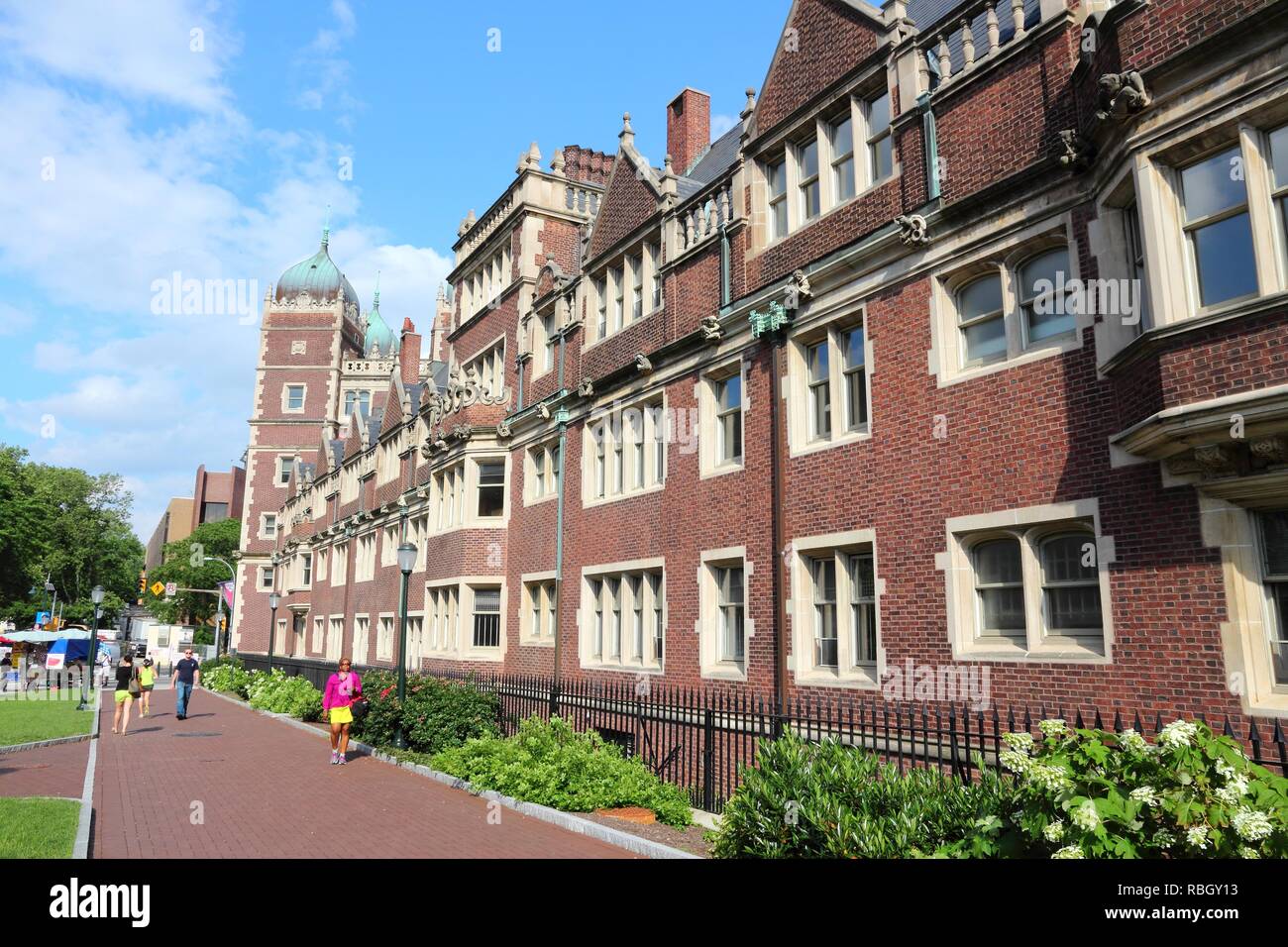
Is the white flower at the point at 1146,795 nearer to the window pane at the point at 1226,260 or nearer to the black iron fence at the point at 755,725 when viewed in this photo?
the black iron fence at the point at 755,725

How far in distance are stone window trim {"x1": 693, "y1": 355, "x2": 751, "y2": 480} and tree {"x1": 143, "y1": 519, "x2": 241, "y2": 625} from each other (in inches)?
3095

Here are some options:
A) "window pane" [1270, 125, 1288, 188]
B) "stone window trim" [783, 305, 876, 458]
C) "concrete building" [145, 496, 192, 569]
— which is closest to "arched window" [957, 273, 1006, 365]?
"stone window trim" [783, 305, 876, 458]

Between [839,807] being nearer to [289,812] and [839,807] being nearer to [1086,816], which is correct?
[1086,816]

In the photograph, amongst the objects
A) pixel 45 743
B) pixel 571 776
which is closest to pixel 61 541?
pixel 45 743

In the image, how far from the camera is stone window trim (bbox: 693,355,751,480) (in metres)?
15.4

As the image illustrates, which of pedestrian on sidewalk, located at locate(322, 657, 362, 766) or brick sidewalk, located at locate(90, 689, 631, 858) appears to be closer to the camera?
brick sidewalk, located at locate(90, 689, 631, 858)

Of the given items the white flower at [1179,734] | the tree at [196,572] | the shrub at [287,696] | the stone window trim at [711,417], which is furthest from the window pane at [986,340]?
the tree at [196,572]

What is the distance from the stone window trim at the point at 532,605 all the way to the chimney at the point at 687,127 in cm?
1059

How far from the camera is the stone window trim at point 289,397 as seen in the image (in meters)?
70.5

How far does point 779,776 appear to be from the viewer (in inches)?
323

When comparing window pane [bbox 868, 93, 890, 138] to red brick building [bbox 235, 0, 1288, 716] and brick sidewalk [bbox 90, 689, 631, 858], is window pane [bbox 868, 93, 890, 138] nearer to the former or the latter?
red brick building [bbox 235, 0, 1288, 716]

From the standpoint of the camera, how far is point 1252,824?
5004mm
